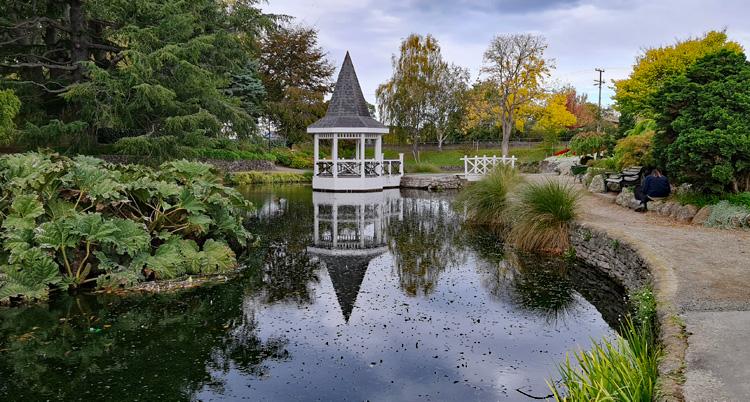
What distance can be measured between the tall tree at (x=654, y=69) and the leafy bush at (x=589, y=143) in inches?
36.0

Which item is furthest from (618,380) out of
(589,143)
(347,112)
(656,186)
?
(347,112)

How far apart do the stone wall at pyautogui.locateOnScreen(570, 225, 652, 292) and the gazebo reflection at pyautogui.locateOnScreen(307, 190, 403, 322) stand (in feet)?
10.4

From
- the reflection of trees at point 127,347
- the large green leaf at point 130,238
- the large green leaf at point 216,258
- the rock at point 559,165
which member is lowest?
the reflection of trees at point 127,347

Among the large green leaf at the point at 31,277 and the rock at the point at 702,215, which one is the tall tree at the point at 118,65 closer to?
the large green leaf at the point at 31,277

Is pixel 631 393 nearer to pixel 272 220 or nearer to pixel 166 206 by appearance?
pixel 166 206

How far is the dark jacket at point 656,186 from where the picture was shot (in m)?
10.7

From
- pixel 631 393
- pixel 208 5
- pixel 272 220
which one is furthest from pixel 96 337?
pixel 208 5

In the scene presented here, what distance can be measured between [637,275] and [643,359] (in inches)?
139

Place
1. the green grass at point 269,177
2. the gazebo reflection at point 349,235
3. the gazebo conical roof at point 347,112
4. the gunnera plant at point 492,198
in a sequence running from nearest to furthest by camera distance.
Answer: the gazebo reflection at point 349,235
the gunnera plant at point 492,198
the gazebo conical roof at point 347,112
the green grass at point 269,177

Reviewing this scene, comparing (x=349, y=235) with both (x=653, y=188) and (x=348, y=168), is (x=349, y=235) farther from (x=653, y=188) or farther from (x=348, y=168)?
(x=348, y=168)

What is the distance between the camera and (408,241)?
32.6 ft

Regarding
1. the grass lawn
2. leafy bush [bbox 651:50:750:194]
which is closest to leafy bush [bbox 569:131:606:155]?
leafy bush [bbox 651:50:750:194]

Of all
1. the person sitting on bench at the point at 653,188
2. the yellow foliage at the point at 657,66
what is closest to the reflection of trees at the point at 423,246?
the person sitting on bench at the point at 653,188

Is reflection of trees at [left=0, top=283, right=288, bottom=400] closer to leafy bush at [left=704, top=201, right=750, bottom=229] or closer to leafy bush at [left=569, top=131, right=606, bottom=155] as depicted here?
leafy bush at [left=704, top=201, right=750, bottom=229]
